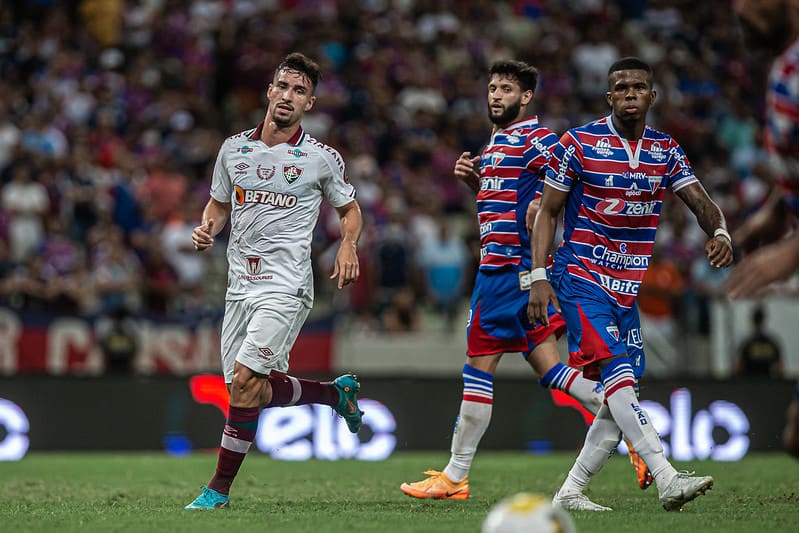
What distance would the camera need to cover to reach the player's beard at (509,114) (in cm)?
843

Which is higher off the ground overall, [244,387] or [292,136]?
[292,136]

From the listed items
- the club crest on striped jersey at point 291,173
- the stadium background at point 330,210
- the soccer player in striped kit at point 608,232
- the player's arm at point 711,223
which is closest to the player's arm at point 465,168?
the soccer player in striped kit at point 608,232

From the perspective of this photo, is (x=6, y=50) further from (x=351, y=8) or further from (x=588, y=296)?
(x=588, y=296)

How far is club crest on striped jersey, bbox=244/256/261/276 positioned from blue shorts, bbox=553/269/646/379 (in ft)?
6.35

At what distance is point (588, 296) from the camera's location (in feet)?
24.1

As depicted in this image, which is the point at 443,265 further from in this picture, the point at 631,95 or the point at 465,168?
the point at 631,95

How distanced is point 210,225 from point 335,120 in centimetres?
1186

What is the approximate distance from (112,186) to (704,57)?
40.9 feet

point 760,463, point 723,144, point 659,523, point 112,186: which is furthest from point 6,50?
point 659,523

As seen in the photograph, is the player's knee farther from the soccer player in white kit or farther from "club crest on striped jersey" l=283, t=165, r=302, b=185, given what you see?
"club crest on striped jersey" l=283, t=165, r=302, b=185

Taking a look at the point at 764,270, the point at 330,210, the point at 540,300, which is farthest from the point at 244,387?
the point at 330,210

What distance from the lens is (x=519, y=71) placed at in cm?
840

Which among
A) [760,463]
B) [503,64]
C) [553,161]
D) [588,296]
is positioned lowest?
[760,463]

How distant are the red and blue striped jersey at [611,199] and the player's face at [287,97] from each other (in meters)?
1.74
